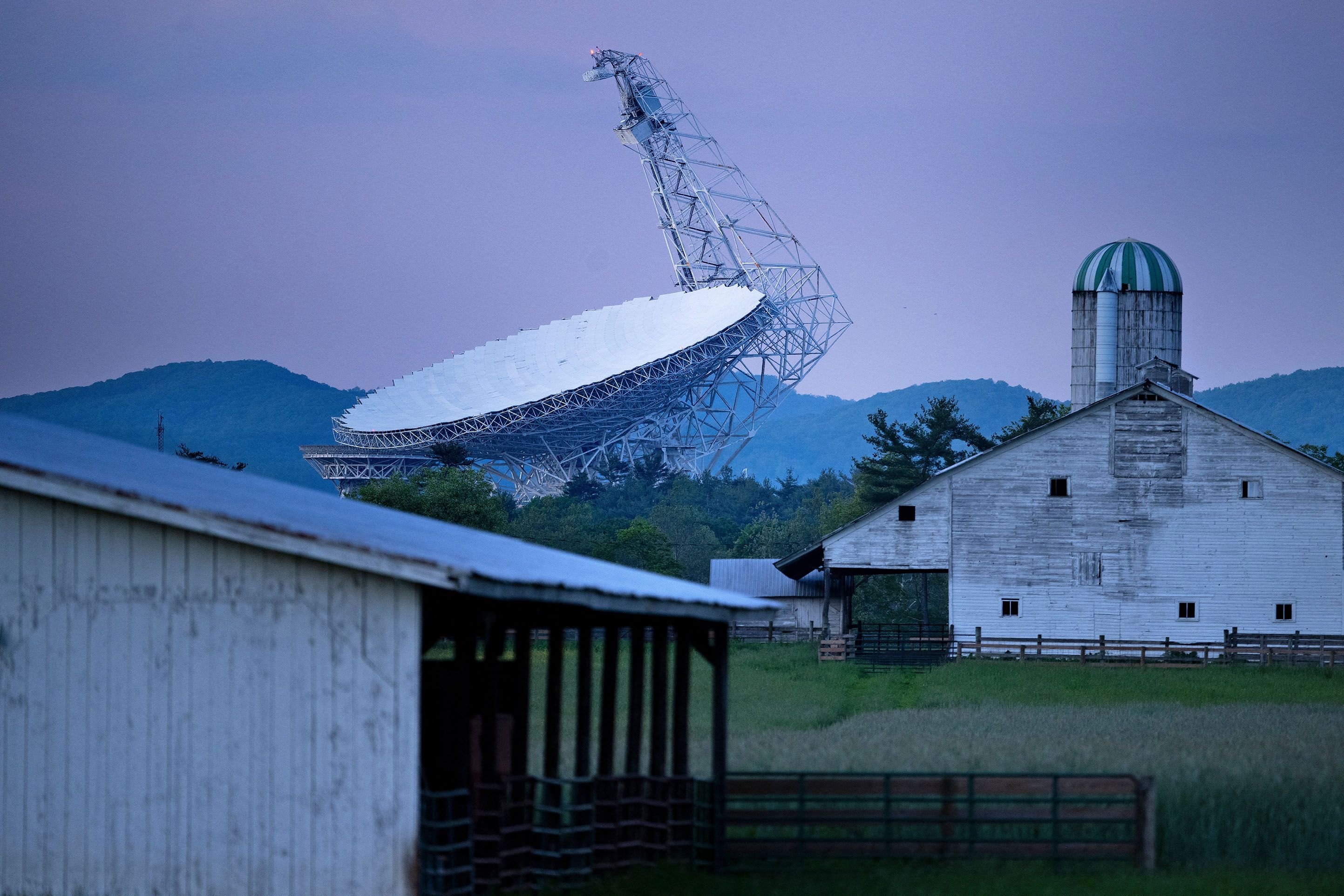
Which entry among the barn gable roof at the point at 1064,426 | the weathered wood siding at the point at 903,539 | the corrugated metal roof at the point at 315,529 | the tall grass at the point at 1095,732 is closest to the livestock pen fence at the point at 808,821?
the tall grass at the point at 1095,732

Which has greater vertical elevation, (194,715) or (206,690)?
(206,690)

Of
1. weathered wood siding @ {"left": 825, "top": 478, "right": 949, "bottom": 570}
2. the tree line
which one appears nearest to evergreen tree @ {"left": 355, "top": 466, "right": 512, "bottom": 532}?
the tree line

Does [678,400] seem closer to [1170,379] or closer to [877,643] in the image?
[1170,379]

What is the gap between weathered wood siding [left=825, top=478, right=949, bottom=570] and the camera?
45.2 metres

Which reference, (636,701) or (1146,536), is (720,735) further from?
(1146,536)

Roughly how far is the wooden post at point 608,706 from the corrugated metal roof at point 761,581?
1636 inches

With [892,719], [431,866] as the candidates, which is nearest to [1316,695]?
[892,719]

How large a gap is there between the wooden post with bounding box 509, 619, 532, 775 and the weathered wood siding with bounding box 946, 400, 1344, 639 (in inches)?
1270

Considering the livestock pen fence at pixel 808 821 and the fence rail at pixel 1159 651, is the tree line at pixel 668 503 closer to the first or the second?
the fence rail at pixel 1159 651

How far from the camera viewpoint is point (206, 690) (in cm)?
1192

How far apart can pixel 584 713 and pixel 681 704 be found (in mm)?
1522

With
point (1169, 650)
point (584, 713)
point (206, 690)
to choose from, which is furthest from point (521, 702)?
point (1169, 650)

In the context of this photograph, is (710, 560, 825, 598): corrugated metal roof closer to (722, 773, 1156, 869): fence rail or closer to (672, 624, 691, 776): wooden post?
(672, 624, 691, 776): wooden post

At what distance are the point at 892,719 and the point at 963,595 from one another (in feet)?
62.5
